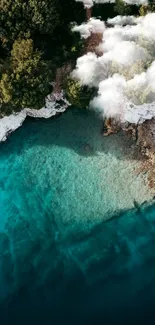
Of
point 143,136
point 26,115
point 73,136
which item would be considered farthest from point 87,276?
point 26,115

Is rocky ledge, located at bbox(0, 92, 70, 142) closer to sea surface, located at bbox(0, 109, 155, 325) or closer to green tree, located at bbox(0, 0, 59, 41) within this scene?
sea surface, located at bbox(0, 109, 155, 325)

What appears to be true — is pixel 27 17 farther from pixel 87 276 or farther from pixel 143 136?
pixel 87 276

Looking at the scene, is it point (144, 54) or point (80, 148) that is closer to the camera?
point (144, 54)

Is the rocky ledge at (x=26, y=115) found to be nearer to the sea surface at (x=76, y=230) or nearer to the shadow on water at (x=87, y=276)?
the sea surface at (x=76, y=230)

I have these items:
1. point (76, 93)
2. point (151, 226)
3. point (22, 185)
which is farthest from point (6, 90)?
point (151, 226)

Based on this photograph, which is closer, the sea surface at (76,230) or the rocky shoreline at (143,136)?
the sea surface at (76,230)

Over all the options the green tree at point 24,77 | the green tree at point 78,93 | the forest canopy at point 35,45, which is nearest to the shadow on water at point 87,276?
the green tree at point 78,93

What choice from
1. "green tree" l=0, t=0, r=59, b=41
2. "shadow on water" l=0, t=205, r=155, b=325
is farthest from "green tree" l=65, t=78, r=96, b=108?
"shadow on water" l=0, t=205, r=155, b=325

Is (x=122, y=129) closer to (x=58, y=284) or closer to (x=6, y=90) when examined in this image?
(x=6, y=90)
